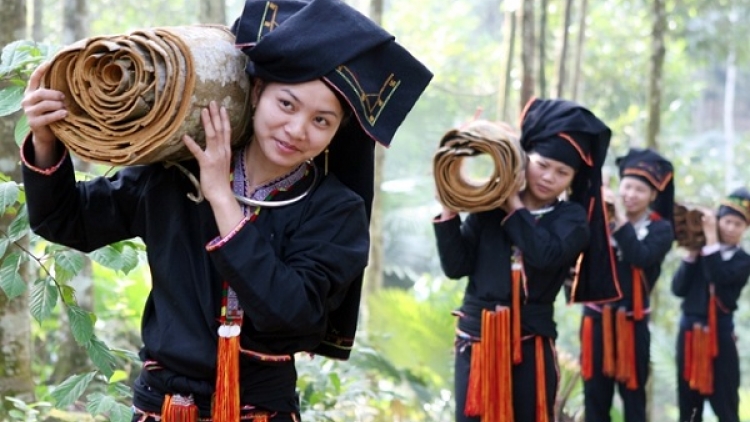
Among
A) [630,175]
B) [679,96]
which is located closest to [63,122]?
[630,175]

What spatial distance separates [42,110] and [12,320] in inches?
66.0

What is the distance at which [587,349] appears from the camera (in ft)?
22.2

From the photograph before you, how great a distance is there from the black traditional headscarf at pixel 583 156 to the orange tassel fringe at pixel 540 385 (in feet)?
1.60

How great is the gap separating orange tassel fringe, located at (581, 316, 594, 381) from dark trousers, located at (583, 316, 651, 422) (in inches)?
0.8

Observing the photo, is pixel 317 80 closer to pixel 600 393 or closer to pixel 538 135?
pixel 538 135

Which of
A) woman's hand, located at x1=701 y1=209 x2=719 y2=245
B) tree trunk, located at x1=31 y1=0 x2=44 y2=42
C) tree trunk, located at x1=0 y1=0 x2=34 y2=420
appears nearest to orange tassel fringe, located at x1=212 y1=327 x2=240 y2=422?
tree trunk, located at x1=0 y1=0 x2=34 y2=420

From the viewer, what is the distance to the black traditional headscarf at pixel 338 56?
242cm

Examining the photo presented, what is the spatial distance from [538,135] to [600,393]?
2.49m

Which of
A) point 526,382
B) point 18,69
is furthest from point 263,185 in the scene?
point 526,382

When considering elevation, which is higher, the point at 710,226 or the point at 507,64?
the point at 507,64

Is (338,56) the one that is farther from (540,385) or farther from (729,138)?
(729,138)

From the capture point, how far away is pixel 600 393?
670 centimetres

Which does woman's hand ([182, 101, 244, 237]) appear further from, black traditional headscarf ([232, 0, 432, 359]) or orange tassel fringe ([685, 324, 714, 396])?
orange tassel fringe ([685, 324, 714, 396])

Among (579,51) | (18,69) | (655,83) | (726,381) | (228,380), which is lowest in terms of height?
(726,381)
